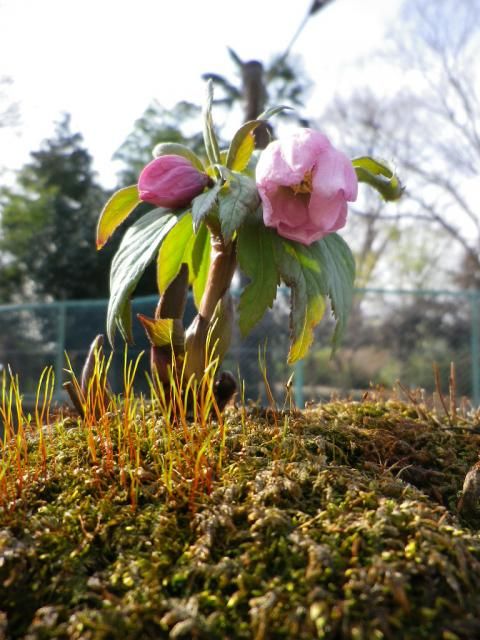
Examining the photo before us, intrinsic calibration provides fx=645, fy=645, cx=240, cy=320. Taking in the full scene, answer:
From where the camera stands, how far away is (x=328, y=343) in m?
8.13

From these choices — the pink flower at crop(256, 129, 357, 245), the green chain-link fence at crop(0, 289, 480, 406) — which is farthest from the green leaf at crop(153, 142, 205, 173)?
the green chain-link fence at crop(0, 289, 480, 406)

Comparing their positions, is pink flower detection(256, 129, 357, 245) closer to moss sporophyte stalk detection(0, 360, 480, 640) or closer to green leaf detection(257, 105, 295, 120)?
green leaf detection(257, 105, 295, 120)

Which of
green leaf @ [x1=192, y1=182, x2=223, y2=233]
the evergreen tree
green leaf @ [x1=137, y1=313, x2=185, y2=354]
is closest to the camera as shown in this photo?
green leaf @ [x1=192, y1=182, x2=223, y2=233]

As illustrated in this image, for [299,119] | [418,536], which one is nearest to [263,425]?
[418,536]

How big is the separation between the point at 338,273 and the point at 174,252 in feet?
1.13

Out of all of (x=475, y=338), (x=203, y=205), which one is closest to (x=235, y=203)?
(x=203, y=205)

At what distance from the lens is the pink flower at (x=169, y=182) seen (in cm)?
116

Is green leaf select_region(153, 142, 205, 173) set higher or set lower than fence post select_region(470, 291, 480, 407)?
higher

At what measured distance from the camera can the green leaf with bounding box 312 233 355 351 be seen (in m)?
1.16

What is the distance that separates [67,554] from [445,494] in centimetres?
60

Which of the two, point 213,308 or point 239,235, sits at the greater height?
point 239,235

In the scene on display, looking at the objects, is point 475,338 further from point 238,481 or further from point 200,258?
point 238,481

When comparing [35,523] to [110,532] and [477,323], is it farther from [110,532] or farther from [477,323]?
[477,323]

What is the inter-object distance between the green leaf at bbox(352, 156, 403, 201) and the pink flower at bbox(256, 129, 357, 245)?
0.83 ft
